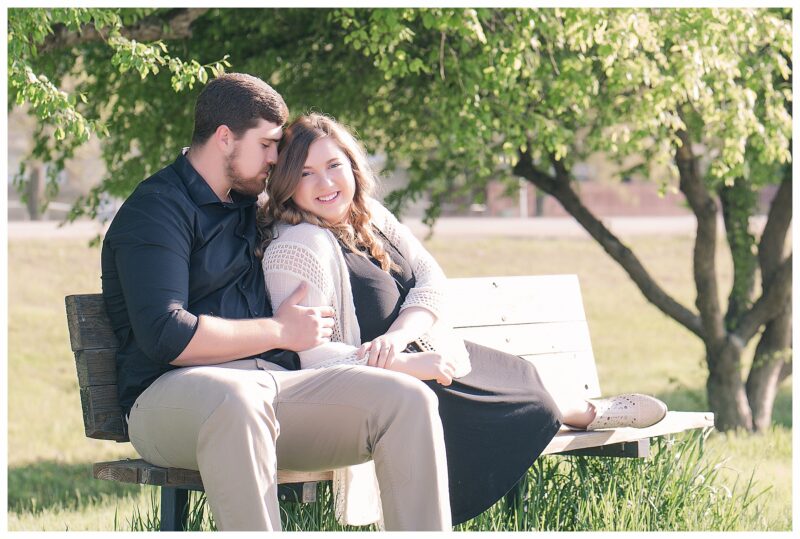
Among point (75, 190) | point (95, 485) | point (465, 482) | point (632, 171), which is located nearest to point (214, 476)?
point (465, 482)

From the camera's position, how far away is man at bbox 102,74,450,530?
3.02 m

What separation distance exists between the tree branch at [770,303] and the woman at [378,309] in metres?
4.59

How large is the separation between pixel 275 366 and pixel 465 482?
2.39ft

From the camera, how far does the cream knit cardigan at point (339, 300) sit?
3438mm

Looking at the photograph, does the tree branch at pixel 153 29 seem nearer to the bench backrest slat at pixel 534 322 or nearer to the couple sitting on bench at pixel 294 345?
the couple sitting on bench at pixel 294 345

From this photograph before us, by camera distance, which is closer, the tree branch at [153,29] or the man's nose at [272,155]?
the man's nose at [272,155]

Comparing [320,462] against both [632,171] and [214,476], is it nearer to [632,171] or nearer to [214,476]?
[214,476]

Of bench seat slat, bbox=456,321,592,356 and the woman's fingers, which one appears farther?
bench seat slat, bbox=456,321,592,356

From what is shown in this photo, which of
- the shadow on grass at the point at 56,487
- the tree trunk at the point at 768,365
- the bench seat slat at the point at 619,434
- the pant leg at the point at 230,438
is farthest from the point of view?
the tree trunk at the point at 768,365

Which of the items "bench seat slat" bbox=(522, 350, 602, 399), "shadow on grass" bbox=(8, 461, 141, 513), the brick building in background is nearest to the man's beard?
"bench seat slat" bbox=(522, 350, 602, 399)

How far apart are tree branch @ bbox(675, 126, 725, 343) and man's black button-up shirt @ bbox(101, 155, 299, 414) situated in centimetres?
480

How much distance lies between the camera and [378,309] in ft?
12.1

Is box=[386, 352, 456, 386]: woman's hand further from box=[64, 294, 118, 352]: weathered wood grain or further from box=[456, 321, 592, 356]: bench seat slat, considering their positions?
box=[456, 321, 592, 356]: bench seat slat

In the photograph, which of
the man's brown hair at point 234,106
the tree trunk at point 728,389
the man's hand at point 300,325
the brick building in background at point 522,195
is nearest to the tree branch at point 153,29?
the man's brown hair at point 234,106
